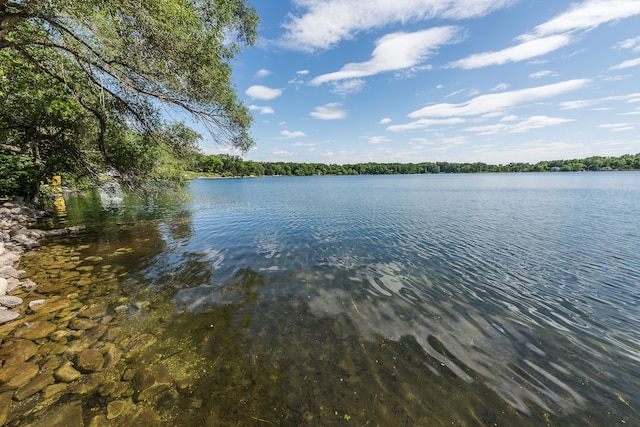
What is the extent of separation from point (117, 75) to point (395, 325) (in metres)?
15.7

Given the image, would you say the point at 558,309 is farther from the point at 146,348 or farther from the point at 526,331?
the point at 146,348

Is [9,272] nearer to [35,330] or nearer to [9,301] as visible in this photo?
[9,301]

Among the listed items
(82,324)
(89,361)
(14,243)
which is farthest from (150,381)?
(14,243)

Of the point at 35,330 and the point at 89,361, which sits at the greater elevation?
the point at 35,330

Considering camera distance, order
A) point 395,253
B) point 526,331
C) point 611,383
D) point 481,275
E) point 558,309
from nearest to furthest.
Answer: point 611,383
point 526,331
point 558,309
point 481,275
point 395,253

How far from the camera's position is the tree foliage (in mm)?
8664

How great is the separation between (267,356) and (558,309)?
10.8 m

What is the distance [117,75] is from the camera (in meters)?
10.8

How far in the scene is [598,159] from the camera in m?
186

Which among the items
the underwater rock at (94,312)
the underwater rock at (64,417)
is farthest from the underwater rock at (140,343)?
the underwater rock at (94,312)

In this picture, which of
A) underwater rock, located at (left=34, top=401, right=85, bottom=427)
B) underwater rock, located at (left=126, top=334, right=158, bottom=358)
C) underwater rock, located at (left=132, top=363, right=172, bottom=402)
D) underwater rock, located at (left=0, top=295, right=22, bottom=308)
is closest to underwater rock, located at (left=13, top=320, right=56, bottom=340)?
underwater rock, located at (left=0, top=295, right=22, bottom=308)

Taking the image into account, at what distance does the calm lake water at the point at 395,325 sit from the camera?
5.37m

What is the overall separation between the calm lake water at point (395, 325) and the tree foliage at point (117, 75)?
7.69 m

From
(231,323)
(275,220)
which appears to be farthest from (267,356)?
(275,220)
